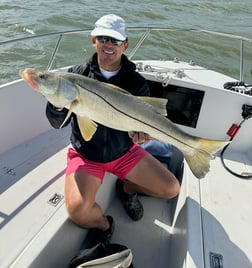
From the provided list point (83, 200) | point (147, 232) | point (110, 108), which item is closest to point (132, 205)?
point (147, 232)

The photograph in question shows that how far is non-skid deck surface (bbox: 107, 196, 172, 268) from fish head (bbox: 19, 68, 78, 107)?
4.52 ft

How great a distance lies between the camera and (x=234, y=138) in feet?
11.7

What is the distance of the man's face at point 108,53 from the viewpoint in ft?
8.16

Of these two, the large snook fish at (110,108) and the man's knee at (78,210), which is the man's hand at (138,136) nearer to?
the large snook fish at (110,108)

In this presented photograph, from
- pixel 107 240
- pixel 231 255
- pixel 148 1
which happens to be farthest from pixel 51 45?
pixel 231 255

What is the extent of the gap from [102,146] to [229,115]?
1449mm

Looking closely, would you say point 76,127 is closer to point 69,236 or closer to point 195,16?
point 69,236

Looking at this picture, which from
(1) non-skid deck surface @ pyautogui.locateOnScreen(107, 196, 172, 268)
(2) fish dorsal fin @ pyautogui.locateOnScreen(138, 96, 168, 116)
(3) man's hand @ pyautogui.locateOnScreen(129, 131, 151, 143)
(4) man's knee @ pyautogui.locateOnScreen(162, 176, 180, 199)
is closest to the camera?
(2) fish dorsal fin @ pyautogui.locateOnScreen(138, 96, 168, 116)

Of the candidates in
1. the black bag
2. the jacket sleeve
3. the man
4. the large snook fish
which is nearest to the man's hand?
the man

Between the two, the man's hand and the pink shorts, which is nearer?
the man's hand

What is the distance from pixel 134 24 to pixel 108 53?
28.6 ft

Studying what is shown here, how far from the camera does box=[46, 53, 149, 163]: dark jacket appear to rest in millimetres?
2654

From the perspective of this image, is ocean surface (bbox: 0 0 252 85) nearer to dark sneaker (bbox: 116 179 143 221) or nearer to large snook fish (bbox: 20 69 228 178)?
dark sneaker (bbox: 116 179 143 221)

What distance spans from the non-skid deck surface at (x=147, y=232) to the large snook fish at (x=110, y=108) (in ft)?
2.79
